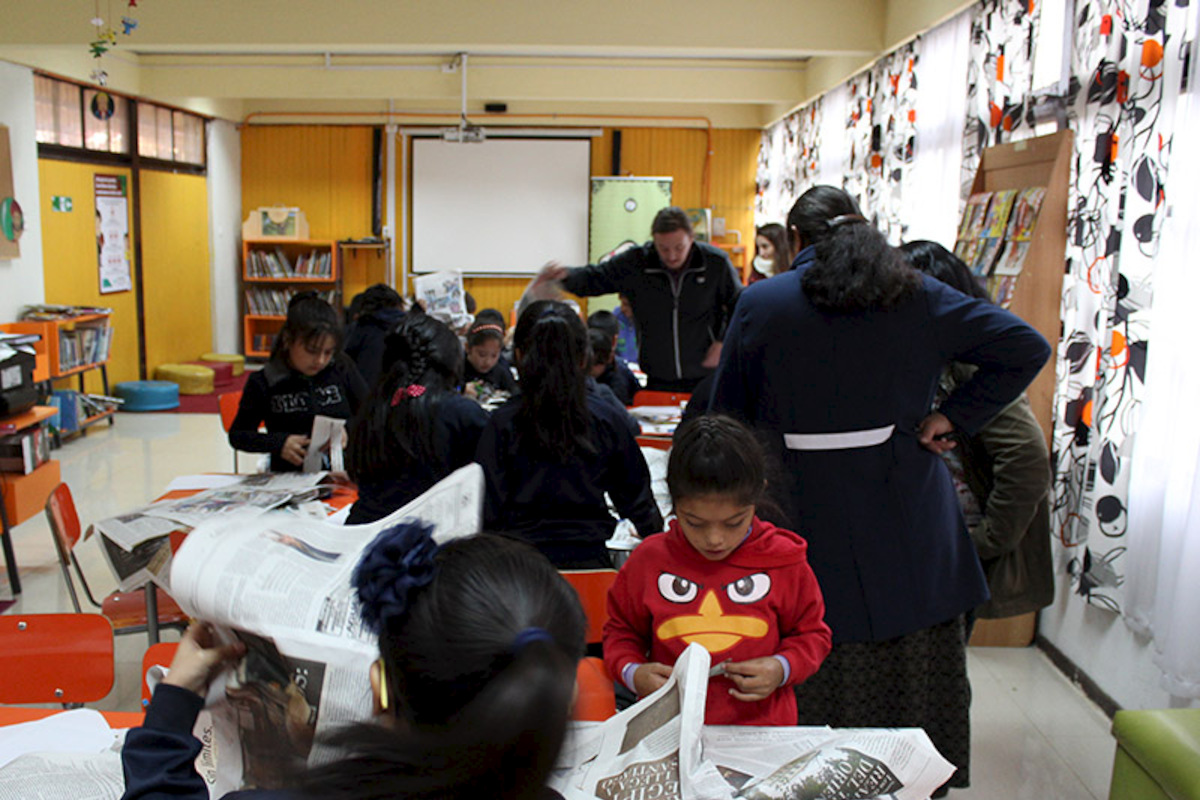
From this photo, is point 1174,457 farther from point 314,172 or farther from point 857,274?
point 314,172

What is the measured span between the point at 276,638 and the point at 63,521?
218 cm

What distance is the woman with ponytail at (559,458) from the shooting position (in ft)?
7.47

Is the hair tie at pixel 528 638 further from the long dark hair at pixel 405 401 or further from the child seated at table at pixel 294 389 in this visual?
the child seated at table at pixel 294 389

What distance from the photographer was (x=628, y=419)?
2400 millimetres

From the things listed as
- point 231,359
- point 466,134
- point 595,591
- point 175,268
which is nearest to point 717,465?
point 595,591

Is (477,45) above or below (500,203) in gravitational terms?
above

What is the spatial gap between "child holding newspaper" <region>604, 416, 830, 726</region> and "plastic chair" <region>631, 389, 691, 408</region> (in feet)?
9.52

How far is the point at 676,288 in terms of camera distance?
4.26 metres

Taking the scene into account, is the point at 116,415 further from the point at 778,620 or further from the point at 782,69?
the point at 778,620

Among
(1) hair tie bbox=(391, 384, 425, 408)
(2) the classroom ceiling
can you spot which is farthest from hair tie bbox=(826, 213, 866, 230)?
(2) the classroom ceiling

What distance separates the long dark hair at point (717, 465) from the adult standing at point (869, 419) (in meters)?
0.26

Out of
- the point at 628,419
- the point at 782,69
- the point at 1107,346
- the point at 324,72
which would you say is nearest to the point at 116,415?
the point at 324,72

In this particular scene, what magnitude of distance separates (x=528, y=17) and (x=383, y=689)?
→ 5857mm

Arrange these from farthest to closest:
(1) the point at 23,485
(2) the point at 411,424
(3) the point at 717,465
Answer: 1. (1) the point at 23,485
2. (2) the point at 411,424
3. (3) the point at 717,465
